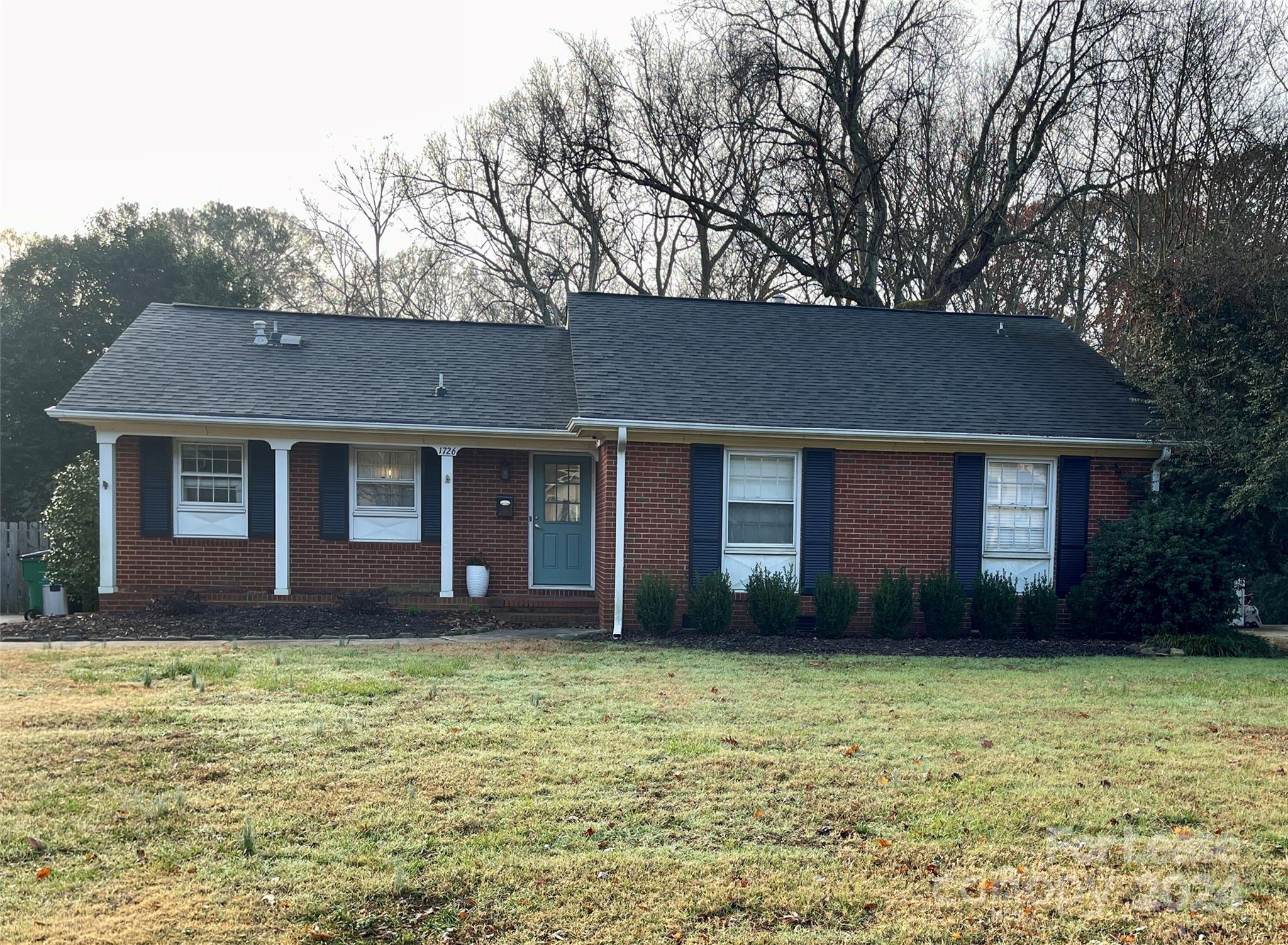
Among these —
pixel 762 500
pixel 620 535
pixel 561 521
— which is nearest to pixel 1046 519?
pixel 762 500

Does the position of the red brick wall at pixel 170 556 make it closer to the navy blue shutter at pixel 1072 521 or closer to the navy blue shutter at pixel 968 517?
the navy blue shutter at pixel 968 517

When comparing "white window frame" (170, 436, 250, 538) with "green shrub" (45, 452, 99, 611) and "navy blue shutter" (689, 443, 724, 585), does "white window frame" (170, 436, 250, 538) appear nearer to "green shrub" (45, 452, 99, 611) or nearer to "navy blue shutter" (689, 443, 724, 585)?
"green shrub" (45, 452, 99, 611)

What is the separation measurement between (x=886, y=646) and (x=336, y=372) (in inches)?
349

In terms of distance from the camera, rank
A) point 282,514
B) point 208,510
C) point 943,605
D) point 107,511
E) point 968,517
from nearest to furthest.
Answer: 1. point 943,605
2. point 107,511
3. point 968,517
4. point 282,514
5. point 208,510

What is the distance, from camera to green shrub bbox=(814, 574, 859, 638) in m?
12.6

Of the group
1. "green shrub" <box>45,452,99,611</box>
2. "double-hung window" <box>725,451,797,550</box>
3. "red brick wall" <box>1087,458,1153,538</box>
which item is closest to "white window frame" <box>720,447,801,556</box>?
"double-hung window" <box>725,451,797,550</box>

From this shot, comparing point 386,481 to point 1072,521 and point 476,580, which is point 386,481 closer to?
point 476,580

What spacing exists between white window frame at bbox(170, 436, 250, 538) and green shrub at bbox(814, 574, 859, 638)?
8.11m

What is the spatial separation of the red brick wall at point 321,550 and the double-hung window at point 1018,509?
5932 mm

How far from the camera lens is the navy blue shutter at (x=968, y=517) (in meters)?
13.4

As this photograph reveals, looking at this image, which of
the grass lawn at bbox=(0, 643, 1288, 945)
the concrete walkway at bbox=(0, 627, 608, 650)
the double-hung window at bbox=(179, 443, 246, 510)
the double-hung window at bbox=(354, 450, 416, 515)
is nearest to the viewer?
the grass lawn at bbox=(0, 643, 1288, 945)

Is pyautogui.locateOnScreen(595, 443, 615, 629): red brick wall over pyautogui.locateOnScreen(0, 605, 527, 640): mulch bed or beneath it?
over

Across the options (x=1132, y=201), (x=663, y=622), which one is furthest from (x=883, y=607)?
(x=1132, y=201)

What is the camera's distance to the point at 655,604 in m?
12.4
